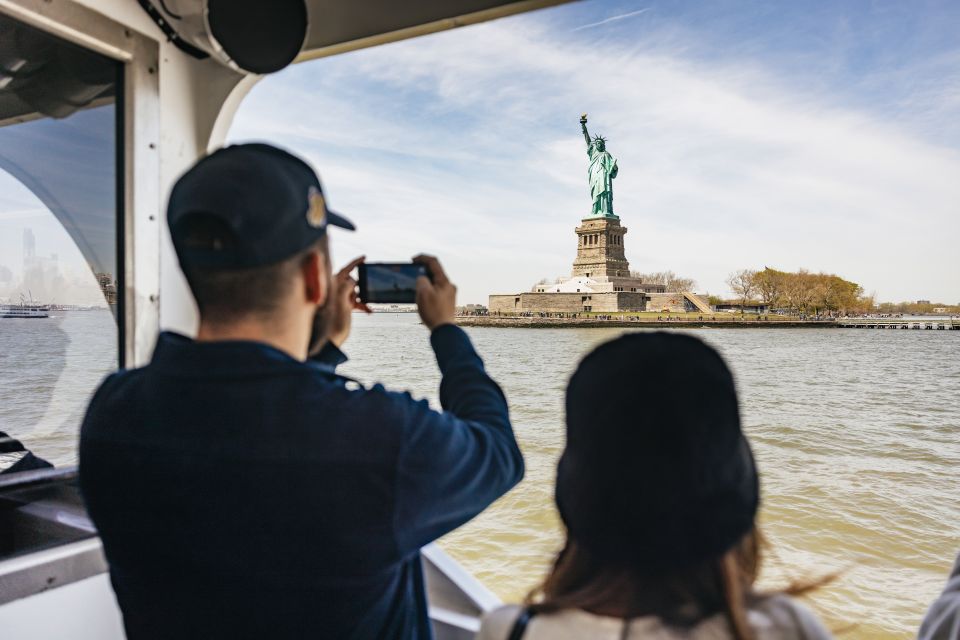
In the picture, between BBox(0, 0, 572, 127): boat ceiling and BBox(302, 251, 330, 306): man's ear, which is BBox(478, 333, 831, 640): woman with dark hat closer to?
BBox(302, 251, 330, 306): man's ear

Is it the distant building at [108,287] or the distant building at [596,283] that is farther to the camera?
the distant building at [596,283]

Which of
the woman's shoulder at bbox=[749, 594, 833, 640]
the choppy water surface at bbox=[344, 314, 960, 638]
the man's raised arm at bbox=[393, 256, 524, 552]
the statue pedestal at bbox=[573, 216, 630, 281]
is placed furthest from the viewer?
the statue pedestal at bbox=[573, 216, 630, 281]

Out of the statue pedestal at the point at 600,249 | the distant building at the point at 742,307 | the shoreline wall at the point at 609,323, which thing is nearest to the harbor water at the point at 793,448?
the shoreline wall at the point at 609,323

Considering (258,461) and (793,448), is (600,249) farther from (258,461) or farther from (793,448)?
(258,461)

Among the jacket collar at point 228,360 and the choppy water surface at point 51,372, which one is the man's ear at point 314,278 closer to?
the jacket collar at point 228,360

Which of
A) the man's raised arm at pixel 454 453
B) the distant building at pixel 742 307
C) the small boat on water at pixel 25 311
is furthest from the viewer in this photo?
the distant building at pixel 742 307

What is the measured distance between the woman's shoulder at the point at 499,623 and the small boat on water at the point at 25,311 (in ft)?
5.67

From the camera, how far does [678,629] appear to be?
468mm

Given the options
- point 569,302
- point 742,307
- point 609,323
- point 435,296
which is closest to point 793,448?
point 435,296

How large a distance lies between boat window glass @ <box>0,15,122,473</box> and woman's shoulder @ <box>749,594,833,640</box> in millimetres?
1420

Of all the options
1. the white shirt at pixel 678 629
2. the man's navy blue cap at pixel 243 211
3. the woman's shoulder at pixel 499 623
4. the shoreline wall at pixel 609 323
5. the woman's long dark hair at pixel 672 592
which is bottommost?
the shoreline wall at pixel 609 323

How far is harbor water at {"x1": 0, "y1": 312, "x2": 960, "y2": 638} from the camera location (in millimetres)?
1757

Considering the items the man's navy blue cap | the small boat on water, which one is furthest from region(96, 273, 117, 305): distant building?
the man's navy blue cap

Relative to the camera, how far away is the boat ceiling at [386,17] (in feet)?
4.18
